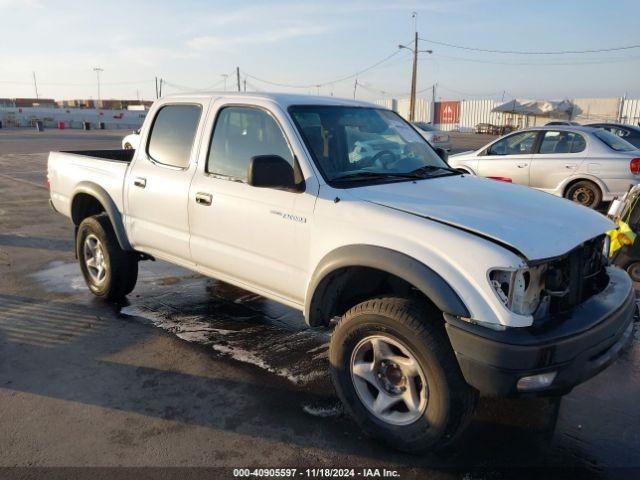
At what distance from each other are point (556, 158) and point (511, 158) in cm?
78

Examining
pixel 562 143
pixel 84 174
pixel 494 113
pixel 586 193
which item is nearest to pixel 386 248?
pixel 84 174

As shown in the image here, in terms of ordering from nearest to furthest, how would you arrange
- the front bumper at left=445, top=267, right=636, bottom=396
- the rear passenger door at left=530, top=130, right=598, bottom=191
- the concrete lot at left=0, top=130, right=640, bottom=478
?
1. the front bumper at left=445, top=267, right=636, bottom=396
2. the concrete lot at left=0, top=130, right=640, bottom=478
3. the rear passenger door at left=530, top=130, right=598, bottom=191

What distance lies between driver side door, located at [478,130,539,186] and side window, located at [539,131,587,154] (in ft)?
0.60

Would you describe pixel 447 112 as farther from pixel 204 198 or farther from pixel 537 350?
pixel 537 350

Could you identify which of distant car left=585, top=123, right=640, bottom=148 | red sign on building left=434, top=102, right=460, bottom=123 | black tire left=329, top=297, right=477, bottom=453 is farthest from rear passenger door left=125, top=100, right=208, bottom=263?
red sign on building left=434, top=102, right=460, bottom=123

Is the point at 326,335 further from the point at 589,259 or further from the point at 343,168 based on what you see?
the point at 589,259

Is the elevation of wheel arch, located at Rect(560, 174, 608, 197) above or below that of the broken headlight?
below

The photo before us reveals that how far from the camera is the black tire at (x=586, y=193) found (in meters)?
9.00

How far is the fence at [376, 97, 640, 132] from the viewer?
44.9 meters

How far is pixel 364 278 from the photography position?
10.9 feet

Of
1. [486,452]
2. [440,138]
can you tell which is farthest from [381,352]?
[440,138]

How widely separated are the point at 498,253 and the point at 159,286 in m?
4.27

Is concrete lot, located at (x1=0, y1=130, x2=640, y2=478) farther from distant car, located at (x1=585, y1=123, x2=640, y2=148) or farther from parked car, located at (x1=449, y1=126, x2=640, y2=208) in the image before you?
distant car, located at (x1=585, y1=123, x2=640, y2=148)

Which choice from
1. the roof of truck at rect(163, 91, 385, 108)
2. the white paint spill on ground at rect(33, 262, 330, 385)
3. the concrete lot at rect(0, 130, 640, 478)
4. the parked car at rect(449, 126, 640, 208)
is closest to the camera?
the concrete lot at rect(0, 130, 640, 478)
